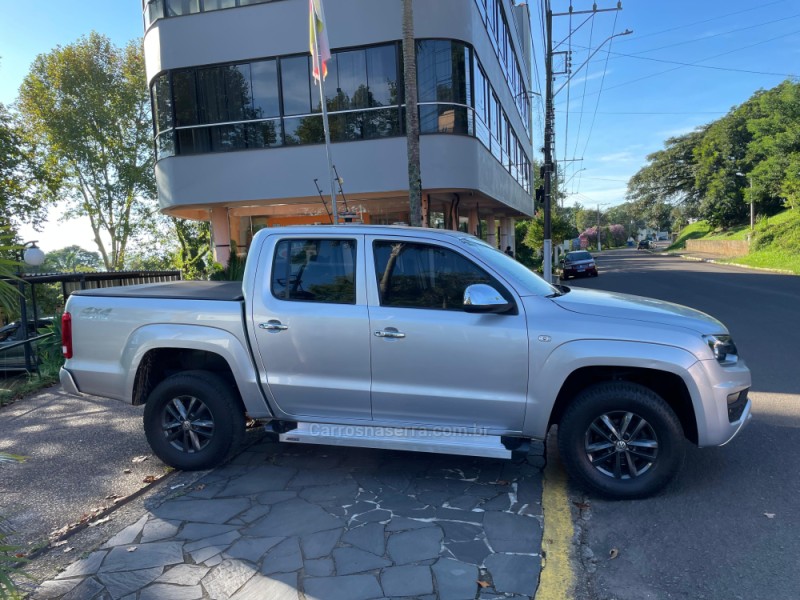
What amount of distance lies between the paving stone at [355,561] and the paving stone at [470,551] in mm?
400

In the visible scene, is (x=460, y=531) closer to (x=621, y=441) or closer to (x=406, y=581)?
(x=406, y=581)

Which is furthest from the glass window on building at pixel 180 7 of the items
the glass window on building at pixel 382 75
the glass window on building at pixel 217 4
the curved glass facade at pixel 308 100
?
the glass window on building at pixel 382 75

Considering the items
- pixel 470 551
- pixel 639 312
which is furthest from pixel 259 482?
pixel 639 312

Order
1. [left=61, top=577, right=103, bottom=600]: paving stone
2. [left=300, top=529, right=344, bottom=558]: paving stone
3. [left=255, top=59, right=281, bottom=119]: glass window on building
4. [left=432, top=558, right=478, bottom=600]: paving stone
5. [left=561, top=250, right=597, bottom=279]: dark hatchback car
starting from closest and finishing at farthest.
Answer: [left=432, top=558, right=478, bottom=600]: paving stone, [left=61, top=577, right=103, bottom=600]: paving stone, [left=300, top=529, right=344, bottom=558]: paving stone, [left=255, top=59, right=281, bottom=119]: glass window on building, [left=561, top=250, right=597, bottom=279]: dark hatchback car

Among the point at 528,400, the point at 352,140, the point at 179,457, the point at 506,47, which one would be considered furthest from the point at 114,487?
the point at 506,47

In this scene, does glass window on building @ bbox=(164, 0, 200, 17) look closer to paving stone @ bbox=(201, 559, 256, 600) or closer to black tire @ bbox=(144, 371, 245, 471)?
black tire @ bbox=(144, 371, 245, 471)

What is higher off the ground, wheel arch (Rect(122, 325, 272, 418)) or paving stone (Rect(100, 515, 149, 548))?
wheel arch (Rect(122, 325, 272, 418))

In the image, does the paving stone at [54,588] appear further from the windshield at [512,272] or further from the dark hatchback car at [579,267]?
the dark hatchback car at [579,267]

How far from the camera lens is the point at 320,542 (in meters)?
3.36

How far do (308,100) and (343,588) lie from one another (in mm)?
12174

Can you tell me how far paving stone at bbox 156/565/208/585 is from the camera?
9.91 ft

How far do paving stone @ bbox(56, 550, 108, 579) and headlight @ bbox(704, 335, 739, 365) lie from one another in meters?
4.12

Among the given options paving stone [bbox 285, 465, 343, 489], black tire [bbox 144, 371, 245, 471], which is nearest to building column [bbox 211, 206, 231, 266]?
black tire [bbox 144, 371, 245, 471]

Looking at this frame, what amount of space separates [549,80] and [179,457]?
1908 cm
